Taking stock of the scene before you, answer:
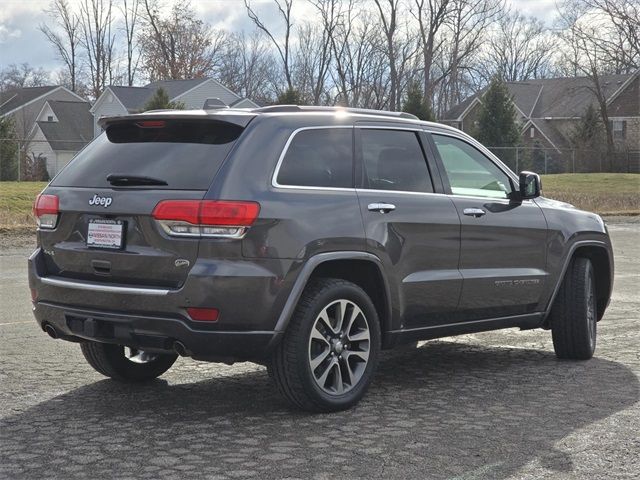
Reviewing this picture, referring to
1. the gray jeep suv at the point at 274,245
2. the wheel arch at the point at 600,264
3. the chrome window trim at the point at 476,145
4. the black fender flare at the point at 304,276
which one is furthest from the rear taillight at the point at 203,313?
the wheel arch at the point at 600,264

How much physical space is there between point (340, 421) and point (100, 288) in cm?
156

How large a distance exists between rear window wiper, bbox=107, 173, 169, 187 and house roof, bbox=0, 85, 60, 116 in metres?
74.2

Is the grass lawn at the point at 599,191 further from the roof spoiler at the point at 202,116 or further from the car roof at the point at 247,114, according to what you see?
the roof spoiler at the point at 202,116

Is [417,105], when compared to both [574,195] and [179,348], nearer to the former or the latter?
[574,195]

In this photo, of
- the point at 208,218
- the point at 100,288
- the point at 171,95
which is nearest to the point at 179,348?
the point at 100,288

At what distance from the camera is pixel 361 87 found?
67.2m

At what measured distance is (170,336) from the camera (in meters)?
5.73

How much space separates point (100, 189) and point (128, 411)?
1323mm

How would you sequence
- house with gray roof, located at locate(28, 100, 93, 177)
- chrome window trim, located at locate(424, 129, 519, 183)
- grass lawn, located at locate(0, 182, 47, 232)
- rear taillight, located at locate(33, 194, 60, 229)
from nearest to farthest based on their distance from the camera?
rear taillight, located at locate(33, 194, 60, 229), chrome window trim, located at locate(424, 129, 519, 183), grass lawn, located at locate(0, 182, 47, 232), house with gray roof, located at locate(28, 100, 93, 177)

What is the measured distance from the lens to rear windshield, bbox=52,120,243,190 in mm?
5918

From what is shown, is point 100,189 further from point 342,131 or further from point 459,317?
point 459,317

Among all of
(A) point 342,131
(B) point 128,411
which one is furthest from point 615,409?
(B) point 128,411

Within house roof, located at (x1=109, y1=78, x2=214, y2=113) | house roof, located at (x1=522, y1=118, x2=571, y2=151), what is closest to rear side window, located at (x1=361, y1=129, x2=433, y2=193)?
house roof, located at (x1=109, y1=78, x2=214, y2=113)

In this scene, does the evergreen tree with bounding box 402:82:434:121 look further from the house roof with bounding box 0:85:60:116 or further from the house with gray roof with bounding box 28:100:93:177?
the house roof with bounding box 0:85:60:116
